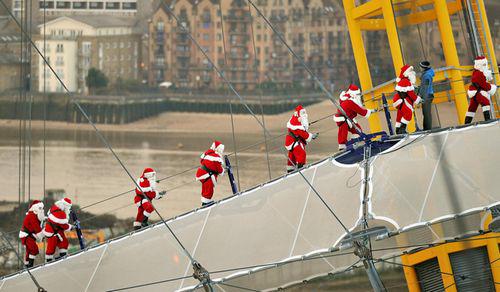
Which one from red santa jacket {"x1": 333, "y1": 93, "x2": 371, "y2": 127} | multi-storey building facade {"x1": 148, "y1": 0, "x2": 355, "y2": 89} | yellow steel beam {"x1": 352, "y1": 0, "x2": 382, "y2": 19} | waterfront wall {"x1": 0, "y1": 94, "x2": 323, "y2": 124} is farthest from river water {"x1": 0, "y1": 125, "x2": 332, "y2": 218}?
red santa jacket {"x1": 333, "y1": 93, "x2": 371, "y2": 127}

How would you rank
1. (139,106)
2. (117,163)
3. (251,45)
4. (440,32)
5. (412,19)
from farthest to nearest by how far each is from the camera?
(139,106) < (251,45) < (117,163) < (412,19) < (440,32)

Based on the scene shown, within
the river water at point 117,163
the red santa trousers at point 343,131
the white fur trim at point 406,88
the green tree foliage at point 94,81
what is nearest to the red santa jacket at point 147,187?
the red santa trousers at point 343,131

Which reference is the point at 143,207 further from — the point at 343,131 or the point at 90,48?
the point at 90,48

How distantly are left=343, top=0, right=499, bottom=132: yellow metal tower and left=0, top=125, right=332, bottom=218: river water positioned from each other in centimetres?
2163

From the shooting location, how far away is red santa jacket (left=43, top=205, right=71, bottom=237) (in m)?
9.59

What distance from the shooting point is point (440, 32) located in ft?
36.6

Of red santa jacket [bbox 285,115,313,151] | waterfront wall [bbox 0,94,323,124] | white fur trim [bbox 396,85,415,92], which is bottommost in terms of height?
red santa jacket [bbox 285,115,313,151]

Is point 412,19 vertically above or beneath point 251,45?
beneath

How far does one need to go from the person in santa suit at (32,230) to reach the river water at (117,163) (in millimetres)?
23629

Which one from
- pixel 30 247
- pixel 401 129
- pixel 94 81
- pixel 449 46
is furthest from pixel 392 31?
pixel 94 81

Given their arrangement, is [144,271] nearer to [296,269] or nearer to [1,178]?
[296,269]

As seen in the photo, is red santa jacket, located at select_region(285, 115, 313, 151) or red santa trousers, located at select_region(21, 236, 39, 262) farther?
red santa trousers, located at select_region(21, 236, 39, 262)

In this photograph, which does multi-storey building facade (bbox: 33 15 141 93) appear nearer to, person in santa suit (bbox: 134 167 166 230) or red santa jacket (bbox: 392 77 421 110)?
person in santa suit (bbox: 134 167 166 230)

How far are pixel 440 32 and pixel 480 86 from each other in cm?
199
